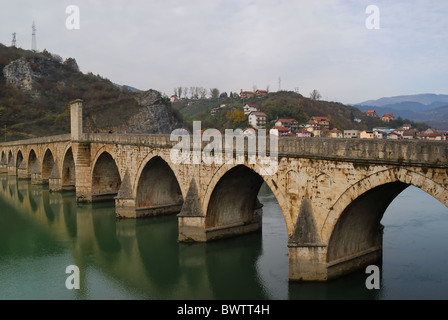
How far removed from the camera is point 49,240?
1845 centimetres

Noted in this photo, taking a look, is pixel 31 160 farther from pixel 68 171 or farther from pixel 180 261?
pixel 180 261

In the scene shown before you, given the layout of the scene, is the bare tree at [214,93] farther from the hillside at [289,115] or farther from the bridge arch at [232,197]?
the bridge arch at [232,197]

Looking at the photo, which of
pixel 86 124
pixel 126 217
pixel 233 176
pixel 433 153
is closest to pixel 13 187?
pixel 126 217

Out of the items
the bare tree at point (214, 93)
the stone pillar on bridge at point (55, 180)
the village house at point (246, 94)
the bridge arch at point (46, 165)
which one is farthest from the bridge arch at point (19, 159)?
the bare tree at point (214, 93)

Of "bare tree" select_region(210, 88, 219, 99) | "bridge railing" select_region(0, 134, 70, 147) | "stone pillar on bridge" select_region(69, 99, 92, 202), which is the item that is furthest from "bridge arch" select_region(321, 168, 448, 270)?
"bare tree" select_region(210, 88, 219, 99)

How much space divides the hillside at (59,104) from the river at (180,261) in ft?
126

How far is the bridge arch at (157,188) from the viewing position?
66.3ft

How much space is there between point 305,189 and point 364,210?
1634 mm

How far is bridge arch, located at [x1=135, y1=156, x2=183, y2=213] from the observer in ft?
66.3
